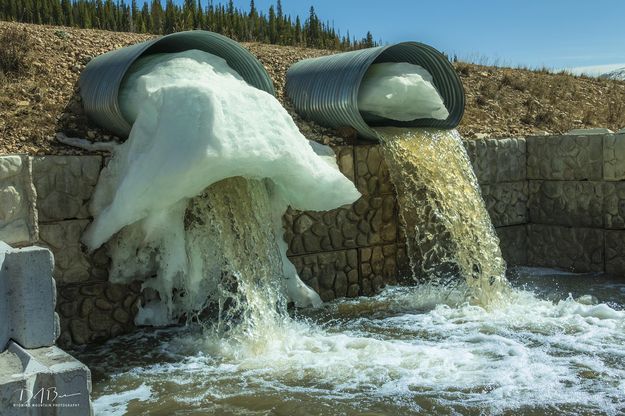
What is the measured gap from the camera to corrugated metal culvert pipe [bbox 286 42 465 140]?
752cm

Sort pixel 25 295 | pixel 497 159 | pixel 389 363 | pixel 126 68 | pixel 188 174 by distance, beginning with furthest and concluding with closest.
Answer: pixel 497 159 → pixel 126 68 → pixel 188 174 → pixel 389 363 → pixel 25 295

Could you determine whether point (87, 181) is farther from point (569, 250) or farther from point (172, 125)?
point (569, 250)

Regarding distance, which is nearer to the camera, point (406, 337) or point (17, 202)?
point (17, 202)

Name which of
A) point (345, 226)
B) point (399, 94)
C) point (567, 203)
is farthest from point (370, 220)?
point (567, 203)

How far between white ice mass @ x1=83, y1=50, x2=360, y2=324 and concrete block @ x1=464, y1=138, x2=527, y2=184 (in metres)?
2.81

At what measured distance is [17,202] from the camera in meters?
5.54

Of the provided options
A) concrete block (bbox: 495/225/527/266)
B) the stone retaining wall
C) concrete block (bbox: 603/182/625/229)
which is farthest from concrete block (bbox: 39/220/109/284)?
concrete block (bbox: 603/182/625/229)

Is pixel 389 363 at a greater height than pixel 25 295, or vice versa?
pixel 25 295

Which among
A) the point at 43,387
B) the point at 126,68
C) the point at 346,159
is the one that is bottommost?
the point at 43,387

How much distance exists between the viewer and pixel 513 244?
897 cm

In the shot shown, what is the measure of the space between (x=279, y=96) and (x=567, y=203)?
136 inches

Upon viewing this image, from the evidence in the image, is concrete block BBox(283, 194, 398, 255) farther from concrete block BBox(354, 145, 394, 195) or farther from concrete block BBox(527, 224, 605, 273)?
concrete block BBox(527, 224, 605, 273)

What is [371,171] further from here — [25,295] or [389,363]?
[25,295]

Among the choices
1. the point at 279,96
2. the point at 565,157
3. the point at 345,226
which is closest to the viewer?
the point at 345,226
